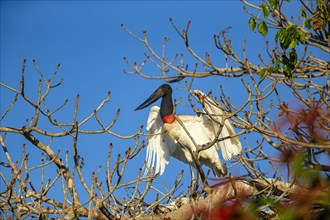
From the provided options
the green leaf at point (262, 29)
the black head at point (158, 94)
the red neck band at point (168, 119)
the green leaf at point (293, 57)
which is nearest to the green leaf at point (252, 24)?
the green leaf at point (262, 29)

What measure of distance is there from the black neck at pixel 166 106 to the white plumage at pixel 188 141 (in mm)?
139

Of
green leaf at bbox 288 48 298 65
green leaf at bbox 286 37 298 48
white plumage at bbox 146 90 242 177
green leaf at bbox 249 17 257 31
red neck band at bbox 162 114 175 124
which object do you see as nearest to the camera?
green leaf at bbox 286 37 298 48

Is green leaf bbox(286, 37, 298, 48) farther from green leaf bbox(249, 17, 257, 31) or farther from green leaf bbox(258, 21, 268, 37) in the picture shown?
green leaf bbox(249, 17, 257, 31)

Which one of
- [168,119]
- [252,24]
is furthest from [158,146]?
[252,24]

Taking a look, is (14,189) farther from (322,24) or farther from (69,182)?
(322,24)

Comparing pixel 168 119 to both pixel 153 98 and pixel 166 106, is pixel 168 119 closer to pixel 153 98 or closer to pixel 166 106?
pixel 166 106

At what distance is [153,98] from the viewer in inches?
463

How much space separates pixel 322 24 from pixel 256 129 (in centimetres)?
255

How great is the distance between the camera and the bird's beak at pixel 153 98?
11672 millimetres

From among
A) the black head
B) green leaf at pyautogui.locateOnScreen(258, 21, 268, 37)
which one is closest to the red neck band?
the black head

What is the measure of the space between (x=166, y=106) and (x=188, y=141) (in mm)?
994

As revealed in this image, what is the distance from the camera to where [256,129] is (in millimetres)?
5715

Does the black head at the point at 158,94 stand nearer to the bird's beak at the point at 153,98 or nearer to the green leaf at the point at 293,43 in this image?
the bird's beak at the point at 153,98

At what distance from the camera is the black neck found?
1095 cm
